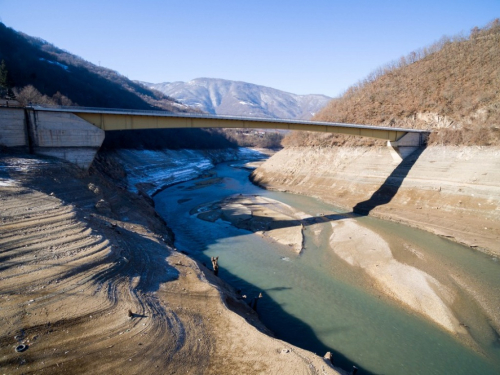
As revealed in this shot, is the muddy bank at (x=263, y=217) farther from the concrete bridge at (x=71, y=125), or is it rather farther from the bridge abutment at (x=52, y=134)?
the bridge abutment at (x=52, y=134)

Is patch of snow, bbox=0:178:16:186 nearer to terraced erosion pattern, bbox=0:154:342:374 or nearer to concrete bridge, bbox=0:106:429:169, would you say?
terraced erosion pattern, bbox=0:154:342:374

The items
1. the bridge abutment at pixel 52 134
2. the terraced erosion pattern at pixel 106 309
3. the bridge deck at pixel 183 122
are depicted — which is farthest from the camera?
the bridge deck at pixel 183 122

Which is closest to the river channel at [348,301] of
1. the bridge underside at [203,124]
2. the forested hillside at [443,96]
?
the bridge underside at [203,124]

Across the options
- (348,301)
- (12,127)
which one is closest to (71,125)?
(12,127)

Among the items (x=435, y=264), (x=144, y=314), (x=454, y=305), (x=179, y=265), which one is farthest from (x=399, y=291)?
(x=144, y=314)

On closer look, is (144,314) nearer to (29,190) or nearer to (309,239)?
(29,190)

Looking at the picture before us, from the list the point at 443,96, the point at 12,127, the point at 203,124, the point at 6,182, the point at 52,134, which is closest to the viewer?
the point at 6,182

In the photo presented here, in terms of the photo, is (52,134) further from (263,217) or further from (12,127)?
(263,217)
